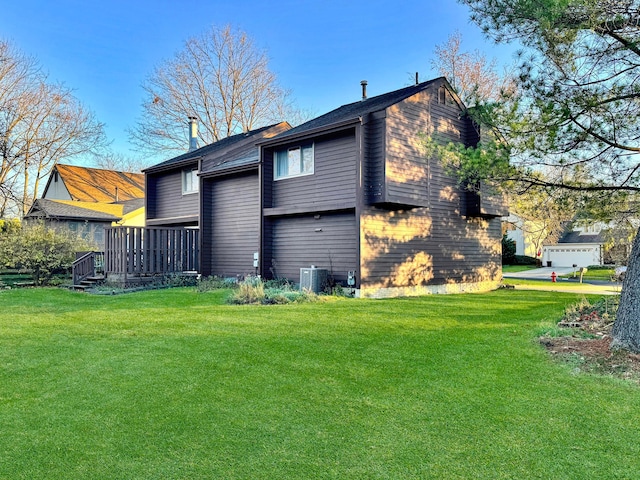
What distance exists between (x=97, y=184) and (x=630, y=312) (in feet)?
114

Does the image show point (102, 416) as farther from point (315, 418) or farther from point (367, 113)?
point (367, 113)

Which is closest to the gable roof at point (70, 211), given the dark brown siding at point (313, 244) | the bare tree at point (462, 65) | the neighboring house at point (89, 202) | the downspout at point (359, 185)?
the neighboring house at point (89, 202)

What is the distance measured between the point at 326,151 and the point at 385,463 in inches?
435

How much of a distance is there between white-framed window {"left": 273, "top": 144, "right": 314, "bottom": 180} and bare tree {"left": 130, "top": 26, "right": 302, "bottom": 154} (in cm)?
1650

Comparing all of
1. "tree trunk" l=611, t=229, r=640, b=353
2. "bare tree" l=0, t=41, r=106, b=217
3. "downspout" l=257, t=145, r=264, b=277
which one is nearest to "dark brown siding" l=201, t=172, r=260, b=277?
"downspout" l=257, t=145, r=264, b=277

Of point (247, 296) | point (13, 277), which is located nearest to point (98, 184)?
point (13, 277)

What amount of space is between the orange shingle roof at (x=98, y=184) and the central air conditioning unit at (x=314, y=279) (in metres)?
23.3

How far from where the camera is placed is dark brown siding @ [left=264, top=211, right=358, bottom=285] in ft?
42.2

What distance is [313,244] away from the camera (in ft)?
45.1

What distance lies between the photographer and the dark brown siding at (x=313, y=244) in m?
12.9

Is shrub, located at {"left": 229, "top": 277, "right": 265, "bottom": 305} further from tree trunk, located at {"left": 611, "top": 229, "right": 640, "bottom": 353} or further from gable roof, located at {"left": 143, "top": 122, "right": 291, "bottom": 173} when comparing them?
gable roof, located at {"left": 143, "top": 122, "right": 291, "bottom": 173}

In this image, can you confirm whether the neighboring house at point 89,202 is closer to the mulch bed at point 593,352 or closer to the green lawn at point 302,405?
the green lawn at point 302,405

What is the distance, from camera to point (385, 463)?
3053mm

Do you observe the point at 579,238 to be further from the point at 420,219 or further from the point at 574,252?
the point at 420,219
